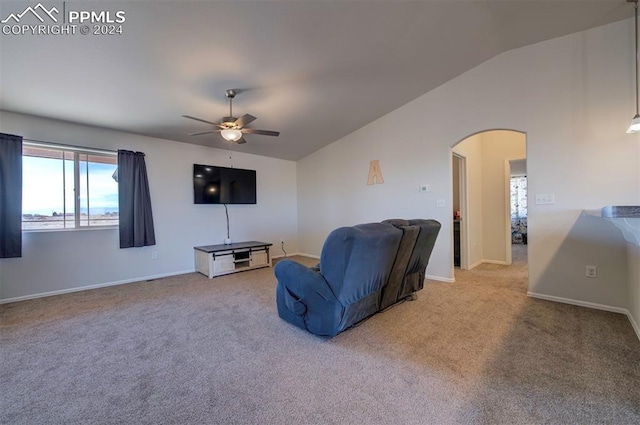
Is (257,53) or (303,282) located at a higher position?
(257,53)

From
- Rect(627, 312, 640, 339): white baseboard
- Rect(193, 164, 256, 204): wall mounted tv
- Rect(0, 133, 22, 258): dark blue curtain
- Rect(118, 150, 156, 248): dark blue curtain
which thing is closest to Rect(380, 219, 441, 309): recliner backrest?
Rect(627, 312, 640, 339): white baseboard

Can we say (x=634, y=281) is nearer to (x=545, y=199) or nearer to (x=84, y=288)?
(x=545, y=199)

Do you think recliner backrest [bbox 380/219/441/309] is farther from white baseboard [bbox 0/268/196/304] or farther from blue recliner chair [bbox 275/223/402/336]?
white baseboard [bbox 0/268/196/304]

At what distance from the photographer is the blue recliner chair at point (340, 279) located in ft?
6.94

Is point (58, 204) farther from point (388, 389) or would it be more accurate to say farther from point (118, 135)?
point (388, 389)

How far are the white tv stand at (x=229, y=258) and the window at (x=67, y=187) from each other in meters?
1.45

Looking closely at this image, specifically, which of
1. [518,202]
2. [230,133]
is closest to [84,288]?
[230,133]

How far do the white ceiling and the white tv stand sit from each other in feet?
6.99

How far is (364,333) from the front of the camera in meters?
2.40

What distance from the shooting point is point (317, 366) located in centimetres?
191

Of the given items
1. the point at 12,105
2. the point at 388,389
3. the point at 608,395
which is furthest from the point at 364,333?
the point at 12,105

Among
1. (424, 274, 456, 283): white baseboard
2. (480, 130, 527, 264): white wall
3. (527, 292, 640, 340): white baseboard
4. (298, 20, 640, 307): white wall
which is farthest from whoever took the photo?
(480, 130, 527, 264): white wall

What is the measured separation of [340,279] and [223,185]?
12.5 ft

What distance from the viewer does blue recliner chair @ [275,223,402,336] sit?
212 cm
